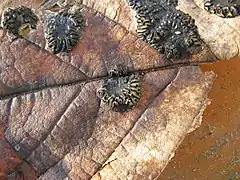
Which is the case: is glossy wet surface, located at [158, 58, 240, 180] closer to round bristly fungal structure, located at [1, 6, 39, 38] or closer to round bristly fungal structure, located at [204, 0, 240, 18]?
round bristly fungal structure, located at [204, 0, 240, 18]

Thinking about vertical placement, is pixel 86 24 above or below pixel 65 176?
above

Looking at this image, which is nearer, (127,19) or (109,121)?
(109,121)

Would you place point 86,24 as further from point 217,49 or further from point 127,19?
point 217,49

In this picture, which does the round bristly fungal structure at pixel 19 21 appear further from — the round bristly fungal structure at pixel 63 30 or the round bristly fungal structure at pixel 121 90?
the round bristly fungal structure at pixel 121 90

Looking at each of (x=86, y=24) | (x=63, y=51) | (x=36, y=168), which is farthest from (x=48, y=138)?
(x=86, y=24)

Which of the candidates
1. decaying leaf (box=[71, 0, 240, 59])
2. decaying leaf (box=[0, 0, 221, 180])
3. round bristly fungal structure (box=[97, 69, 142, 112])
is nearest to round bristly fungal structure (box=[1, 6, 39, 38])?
decaying leaf (box=[0, 0, 221, 180])

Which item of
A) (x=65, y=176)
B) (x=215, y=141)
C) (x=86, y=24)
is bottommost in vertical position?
(x=65, y=176)
